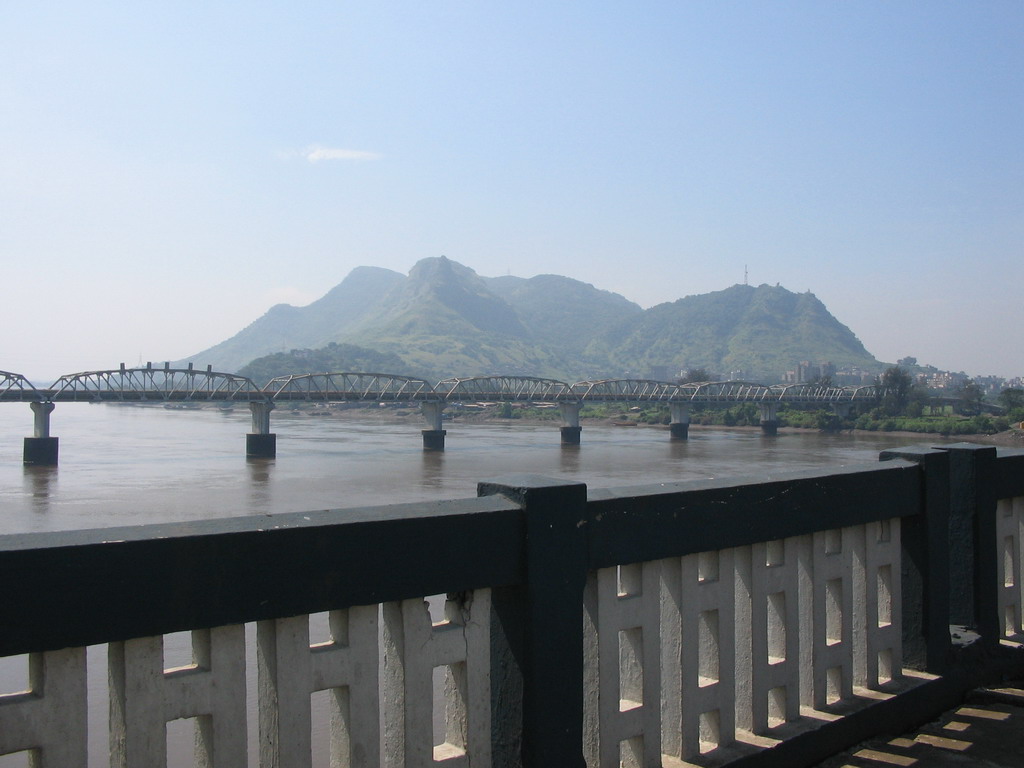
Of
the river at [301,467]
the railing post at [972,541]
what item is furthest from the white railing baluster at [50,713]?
the river at [301,467]

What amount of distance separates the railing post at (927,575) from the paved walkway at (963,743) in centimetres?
26

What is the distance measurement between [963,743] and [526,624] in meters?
2.15

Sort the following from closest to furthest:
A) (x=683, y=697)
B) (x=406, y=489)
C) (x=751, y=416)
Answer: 1. (x=683, y=697)
2. (x=406, y=489)
3. (x=751, y=416)

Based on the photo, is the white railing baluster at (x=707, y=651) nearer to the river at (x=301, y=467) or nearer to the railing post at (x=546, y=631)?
the railing post at (x=546, y=631)

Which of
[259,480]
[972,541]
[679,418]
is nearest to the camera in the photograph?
[972,541]

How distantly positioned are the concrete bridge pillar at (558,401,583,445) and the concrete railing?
69439 mm

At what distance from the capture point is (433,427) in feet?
233

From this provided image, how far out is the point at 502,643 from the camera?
8.68 ft

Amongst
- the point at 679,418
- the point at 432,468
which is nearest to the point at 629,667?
the point at 432,468

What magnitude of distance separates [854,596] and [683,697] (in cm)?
123

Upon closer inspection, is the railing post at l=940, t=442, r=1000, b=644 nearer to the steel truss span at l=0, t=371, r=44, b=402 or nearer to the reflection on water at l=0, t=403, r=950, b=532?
the reflection on water at l=0, t=403, r=950, b=532

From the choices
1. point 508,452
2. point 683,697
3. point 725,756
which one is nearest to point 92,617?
point 683,697

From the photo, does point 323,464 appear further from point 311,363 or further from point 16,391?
point 311,363

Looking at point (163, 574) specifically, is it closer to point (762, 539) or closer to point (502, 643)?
point (502, 643)
